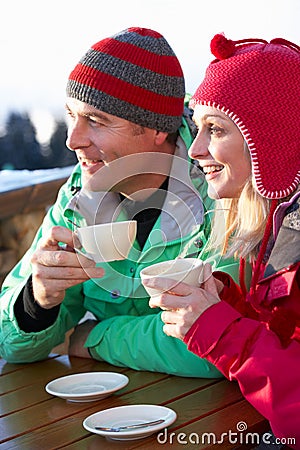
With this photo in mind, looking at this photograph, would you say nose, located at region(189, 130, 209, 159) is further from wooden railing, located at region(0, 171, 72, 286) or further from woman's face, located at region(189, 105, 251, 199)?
wooden railing, located at region(0, 171, 72, 286)

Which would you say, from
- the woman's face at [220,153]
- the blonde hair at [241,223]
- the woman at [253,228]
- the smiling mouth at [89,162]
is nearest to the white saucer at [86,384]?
the woman at [253,228]

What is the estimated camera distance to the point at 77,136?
7.52ft

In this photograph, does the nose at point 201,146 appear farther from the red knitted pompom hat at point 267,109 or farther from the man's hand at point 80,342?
the man's hand at point 80,342

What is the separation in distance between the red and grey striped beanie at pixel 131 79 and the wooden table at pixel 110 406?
0.81 metres

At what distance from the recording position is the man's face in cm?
226

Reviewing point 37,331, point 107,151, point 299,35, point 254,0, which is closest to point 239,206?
point 107,151

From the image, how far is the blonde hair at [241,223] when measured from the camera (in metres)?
1.94

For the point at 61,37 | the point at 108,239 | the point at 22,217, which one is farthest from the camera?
the point at 61,37

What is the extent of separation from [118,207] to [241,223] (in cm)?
45

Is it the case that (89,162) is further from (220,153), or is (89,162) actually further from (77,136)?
(220,153)

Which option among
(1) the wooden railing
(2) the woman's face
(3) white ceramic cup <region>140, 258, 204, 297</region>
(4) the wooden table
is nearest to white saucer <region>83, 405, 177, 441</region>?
(4) the wooden table

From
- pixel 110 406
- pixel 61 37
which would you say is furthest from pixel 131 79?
pixel 61 37

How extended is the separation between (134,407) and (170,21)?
4658mm

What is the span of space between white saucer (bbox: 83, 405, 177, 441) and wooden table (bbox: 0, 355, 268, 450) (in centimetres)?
2
